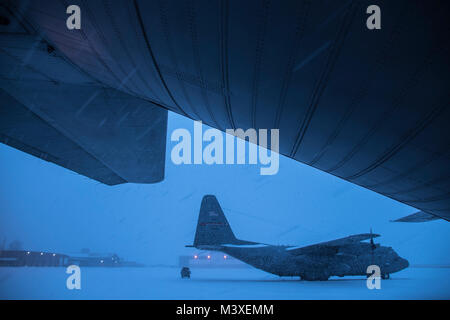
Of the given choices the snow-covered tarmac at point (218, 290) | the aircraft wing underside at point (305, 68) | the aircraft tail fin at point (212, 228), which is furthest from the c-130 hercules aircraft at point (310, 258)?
the aircraft wing underside at point (305, 68)

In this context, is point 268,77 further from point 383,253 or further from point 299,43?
point 383,253

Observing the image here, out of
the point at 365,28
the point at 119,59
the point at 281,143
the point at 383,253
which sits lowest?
the point at 383,253

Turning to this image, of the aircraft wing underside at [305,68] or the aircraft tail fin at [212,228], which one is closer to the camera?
the aircraft wing underside at [305,68]

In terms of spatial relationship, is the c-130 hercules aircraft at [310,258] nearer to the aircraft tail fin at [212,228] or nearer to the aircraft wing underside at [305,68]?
the aircraft tail fin at [212,228]

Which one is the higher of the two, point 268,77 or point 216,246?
point 268,77

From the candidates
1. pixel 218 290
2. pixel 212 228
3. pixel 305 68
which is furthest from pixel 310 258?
pixel 305 68

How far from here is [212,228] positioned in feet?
69.0

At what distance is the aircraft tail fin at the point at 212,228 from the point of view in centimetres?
2069

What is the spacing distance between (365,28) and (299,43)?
0.63m

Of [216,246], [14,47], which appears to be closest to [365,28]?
[14,47]

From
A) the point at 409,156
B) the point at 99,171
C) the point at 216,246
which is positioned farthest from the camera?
the point at 216,246

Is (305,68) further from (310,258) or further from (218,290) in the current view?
(310,258)

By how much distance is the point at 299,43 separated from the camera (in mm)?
2934

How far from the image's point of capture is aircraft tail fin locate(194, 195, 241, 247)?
20688 mm
